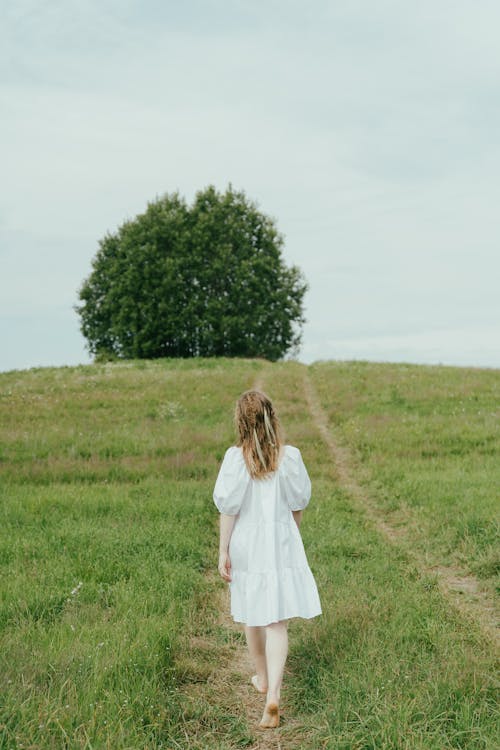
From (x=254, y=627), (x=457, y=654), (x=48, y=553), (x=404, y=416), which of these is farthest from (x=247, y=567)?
(x=404, y=416)

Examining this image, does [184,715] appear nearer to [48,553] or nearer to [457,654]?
[457,654]

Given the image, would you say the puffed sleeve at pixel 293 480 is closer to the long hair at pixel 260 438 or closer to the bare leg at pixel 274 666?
the long hair at pixel 260 438

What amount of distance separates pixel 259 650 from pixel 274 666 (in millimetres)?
466

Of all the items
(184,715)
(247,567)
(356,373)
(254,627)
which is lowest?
(184,715)

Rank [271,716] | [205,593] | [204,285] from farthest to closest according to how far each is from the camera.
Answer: [204,285]
[205,593]
[271,716]

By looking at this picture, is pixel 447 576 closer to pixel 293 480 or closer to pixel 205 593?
pixel 205 593

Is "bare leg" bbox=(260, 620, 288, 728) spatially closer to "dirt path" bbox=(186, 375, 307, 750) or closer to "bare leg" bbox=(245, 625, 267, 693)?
"dirt path" bbox=(186, 375, 307, 750)

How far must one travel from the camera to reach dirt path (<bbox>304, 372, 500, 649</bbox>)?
24.8ft

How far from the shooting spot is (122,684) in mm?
5484

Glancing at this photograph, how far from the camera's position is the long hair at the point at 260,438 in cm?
584

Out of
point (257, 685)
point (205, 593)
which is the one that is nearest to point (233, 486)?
point (257, 685)

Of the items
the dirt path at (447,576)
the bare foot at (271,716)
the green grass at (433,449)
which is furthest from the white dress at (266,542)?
the green grass at (433,449)

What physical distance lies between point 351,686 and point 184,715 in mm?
1350

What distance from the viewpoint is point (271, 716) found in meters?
5.38
